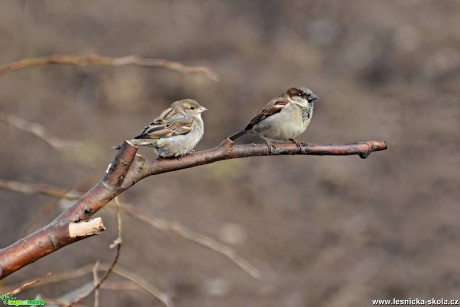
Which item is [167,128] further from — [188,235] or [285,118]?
[285,118]

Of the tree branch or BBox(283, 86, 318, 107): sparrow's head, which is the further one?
BBox(283, 86, 318, 107): sparrow's head

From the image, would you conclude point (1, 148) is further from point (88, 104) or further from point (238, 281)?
point (238, 281)

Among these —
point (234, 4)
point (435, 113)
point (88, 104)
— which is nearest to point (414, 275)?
point (435, 113)

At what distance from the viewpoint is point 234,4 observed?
11.3 m

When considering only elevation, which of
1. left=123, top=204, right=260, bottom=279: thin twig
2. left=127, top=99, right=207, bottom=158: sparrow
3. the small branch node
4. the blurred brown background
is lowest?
the small branch node

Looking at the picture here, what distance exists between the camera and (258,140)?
24.9 feet

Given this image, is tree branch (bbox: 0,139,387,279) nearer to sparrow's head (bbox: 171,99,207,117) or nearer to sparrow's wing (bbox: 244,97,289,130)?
sparrow's head (bbox: 171,99,207,117)

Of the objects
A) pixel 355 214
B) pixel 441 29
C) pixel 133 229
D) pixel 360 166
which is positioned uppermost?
pixel 441 29

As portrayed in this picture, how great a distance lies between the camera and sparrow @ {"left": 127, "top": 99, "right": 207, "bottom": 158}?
3.54 metres

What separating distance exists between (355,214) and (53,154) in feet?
10.5

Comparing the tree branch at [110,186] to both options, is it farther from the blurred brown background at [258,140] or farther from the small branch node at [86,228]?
the blurred brown background at [258,140]

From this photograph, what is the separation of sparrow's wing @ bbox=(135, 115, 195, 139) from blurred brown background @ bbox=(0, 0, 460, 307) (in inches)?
102

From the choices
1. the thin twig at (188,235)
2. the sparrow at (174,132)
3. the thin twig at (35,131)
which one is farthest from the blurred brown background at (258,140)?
the thin twig at (188,235)

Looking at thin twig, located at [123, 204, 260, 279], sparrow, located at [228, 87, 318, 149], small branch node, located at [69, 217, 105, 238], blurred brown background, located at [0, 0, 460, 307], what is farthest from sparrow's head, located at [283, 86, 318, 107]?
blurred brown background, located at [0, 0, 460, 307]
